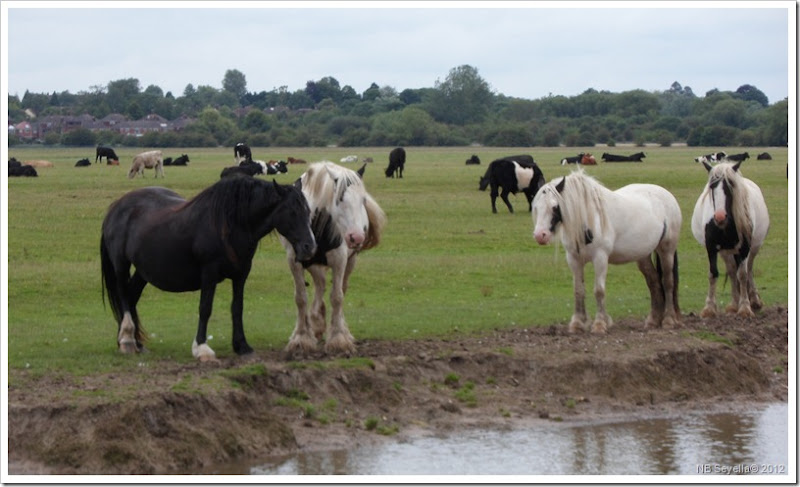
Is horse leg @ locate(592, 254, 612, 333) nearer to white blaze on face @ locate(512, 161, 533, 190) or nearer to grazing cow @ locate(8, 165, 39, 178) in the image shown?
white blaze on face @ locate(512, 161, 533, 190)

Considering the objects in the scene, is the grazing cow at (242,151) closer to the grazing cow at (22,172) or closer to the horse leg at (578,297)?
the grazing cow at (22,172)

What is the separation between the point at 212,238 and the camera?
1082 centimetres

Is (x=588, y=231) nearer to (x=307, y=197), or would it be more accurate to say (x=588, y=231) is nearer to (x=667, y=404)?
(x=667, y=404)

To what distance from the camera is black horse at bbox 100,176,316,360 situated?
10820 millimetres

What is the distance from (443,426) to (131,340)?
3.16 meters

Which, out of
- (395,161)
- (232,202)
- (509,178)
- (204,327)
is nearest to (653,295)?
(232,202)

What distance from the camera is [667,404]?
1130cm

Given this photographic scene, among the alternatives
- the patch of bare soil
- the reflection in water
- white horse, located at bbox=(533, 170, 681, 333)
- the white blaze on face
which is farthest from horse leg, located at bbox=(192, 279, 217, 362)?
the white blaze on face

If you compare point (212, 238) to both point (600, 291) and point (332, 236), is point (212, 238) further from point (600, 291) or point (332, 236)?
point (600, 291)

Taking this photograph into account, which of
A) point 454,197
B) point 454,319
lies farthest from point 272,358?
point 454,197

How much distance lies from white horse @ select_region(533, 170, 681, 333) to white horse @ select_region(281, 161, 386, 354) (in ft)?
6.79

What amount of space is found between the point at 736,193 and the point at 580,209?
8.46ft

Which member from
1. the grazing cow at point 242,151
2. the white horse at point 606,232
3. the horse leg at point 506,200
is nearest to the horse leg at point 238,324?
the white horse at point 606,232

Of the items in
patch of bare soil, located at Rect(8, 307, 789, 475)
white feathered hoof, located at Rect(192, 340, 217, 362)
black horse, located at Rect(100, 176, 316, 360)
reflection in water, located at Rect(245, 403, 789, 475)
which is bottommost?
reflection in water, located at Rect(245, 403, 789, 475)
